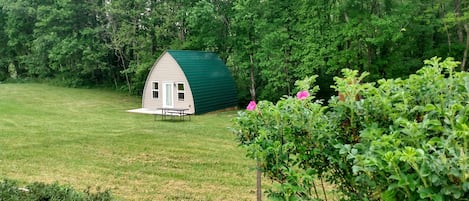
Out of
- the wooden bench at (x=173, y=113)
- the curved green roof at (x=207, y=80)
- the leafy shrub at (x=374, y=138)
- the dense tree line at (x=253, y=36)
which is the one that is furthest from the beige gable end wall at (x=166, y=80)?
the leafy shrub at (x=374, y=138)

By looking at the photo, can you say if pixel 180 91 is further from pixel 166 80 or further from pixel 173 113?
pixel 173 113

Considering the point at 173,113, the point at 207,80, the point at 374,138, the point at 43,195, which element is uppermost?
the point at 374,138

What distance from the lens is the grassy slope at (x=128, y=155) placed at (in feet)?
19.3

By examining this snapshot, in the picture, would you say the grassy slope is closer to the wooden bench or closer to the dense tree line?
the wooden bench

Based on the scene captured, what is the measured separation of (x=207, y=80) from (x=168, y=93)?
72.1 inches

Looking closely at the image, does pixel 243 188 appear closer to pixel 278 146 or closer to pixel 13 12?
pixel 278 146

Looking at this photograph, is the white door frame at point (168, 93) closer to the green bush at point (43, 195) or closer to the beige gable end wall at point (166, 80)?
the beige gable end wall at point (166, 80)

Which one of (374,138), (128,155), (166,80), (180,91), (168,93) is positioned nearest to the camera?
(374,138)

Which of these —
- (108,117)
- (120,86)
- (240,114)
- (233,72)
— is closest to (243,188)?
(240,114)

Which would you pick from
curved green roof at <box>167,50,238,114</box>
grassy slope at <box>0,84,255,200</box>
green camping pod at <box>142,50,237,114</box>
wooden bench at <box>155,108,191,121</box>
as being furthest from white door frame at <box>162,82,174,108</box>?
grassy slope at <box>0,84,255,200</box>

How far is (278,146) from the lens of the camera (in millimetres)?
2201

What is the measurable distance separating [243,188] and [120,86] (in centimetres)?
2096

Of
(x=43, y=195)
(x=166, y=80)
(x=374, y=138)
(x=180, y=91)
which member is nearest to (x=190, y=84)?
(x=180, y=91)

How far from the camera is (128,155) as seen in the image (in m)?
7.96
